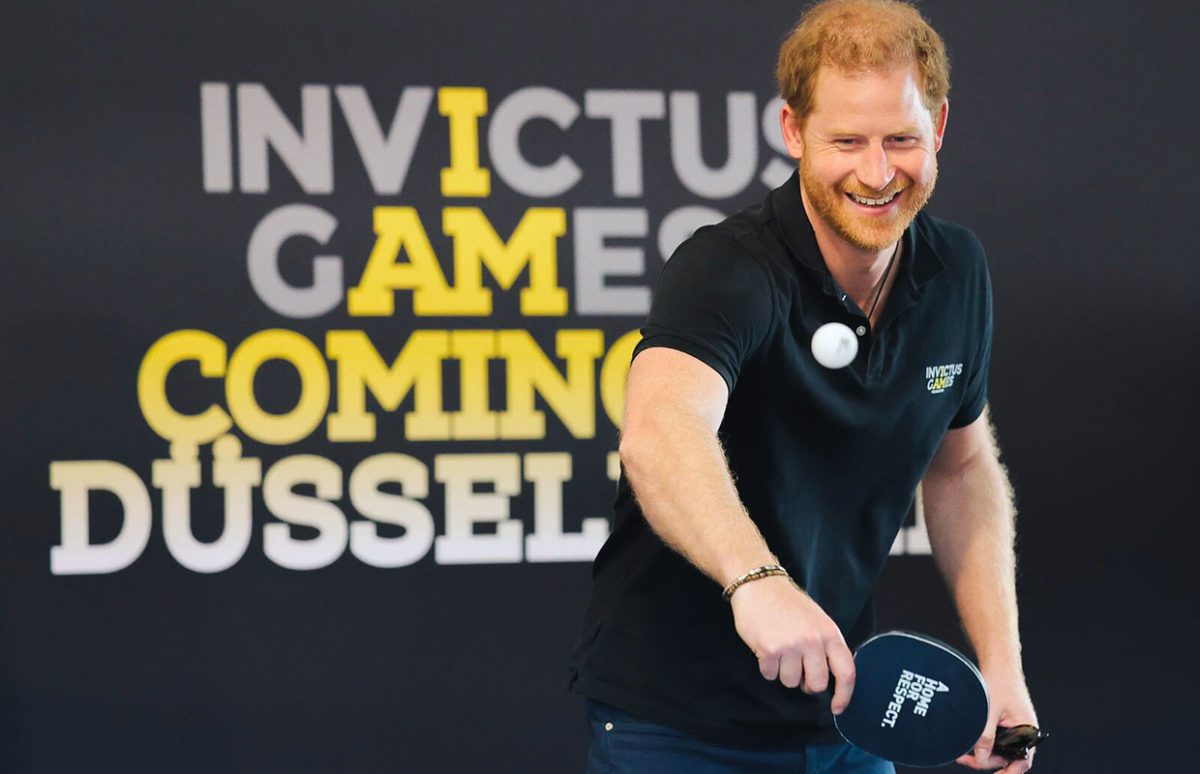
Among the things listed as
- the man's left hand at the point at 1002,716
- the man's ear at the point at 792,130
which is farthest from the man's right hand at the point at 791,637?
the man's ear at the point at 792,130

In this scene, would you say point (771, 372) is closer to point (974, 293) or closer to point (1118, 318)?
point (974, 293)

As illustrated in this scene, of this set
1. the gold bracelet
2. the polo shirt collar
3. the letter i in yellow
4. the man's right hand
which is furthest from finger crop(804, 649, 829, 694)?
the letter i in yellow

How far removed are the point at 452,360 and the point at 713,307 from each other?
232 centimetres

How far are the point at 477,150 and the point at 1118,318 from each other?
2002mm

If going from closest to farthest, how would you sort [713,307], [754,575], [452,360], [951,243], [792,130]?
1. [754,575]
2. [713,307]
3. [792,130]
4. [951,243]
5. [452,360]

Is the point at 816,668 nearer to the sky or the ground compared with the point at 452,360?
nearer to the ground

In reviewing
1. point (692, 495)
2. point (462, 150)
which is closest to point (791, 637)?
point (692, 495)

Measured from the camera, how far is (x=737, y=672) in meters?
2.05

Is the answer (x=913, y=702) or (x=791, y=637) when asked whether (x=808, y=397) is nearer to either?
(x=913, y=702)

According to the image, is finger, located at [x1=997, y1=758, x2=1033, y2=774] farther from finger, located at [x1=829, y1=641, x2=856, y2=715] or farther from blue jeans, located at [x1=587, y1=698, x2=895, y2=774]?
finger, located at [x1=829, y1=641, x2=856, y2=715]

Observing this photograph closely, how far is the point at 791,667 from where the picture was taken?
1462 mm

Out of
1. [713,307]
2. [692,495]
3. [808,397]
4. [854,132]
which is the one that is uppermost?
[854,132]

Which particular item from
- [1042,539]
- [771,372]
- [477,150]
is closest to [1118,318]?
[1042,539]

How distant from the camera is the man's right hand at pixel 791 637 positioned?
146 cm
